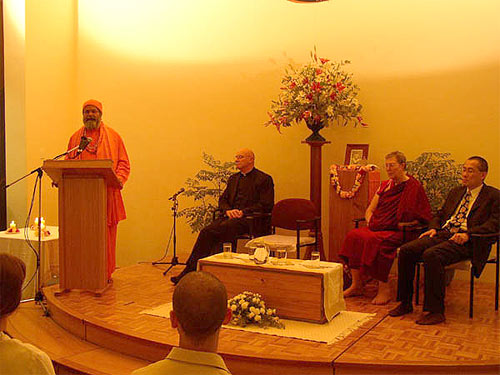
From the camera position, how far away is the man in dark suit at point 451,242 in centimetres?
424

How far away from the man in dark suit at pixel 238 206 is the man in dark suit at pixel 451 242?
173 centimetres

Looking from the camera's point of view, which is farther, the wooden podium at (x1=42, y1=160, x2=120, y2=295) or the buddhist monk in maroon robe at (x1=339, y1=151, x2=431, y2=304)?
the wooden podium at (x1=42, y1=160, x2=120, y2=295)

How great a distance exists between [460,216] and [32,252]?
4062 millimetres

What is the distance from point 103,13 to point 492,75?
5.14 m

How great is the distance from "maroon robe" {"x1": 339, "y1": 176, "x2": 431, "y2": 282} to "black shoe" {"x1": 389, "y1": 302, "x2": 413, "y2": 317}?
35 centimetres

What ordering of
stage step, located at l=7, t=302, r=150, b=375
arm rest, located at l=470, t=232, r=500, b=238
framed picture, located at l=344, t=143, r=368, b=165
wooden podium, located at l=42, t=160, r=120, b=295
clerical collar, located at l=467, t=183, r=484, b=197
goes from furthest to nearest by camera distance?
framed picture, located at l=344, t=143, r=368, b=165 < wooden podium, located at l=42, t=160, r=120, b=295 < clerical collar, located at l=467, t=183, r=484, b=197 < arm rest, located at l=470, t=232, r=500, b=238 < stage step, located at l=7, t=302, r=150, b=375

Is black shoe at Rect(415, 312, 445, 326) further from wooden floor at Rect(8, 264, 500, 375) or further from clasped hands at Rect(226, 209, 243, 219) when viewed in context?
clasped hands at Rect(226, 209, 243, 219)

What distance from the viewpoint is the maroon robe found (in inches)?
188

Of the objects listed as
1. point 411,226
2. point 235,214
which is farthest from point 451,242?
point 235,214

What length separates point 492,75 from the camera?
18.3ft

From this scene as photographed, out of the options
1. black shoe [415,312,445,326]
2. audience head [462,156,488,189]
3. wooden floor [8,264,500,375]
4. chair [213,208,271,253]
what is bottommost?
wooden floor [8,264,500,375]

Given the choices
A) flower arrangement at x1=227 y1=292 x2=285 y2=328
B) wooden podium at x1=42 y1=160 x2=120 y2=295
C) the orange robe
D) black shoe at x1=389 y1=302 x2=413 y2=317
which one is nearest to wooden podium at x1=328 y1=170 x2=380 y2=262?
black shoe at x1=389 y1=302 x2=413 y2=317

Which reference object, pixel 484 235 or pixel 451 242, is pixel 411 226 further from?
pixel 484 235

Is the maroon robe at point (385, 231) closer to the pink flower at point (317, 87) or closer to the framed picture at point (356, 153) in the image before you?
the framed picture at point (356, 153)
